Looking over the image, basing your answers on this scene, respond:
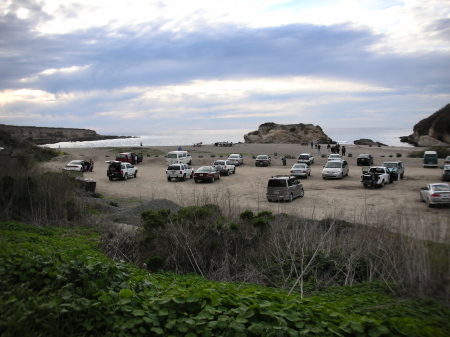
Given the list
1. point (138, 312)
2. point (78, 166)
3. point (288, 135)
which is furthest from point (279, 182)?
point (288, 135)

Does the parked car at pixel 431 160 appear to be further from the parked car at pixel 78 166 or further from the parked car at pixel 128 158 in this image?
the parked car at pixel 78 166

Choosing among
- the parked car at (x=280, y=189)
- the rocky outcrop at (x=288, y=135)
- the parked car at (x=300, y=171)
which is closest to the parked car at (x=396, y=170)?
the parked car at (x=300, y=171)

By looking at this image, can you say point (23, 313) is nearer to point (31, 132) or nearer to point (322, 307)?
point (322, 307)

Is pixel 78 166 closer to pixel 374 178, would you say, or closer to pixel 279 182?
pixel 279 182

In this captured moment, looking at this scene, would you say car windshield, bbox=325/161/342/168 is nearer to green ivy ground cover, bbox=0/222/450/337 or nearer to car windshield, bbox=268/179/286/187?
car windshield, bbox=268/179/286/187

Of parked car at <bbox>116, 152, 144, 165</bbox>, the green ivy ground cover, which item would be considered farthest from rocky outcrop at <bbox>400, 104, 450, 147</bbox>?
the green ivy ground cover

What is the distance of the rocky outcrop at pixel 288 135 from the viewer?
5399 inches

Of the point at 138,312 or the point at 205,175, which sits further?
the point at 205,175

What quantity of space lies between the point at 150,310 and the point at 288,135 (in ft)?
448

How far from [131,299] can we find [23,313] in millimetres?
1370

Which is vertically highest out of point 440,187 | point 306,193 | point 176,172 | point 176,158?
point 176,158

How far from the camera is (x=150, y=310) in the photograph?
5.23 m

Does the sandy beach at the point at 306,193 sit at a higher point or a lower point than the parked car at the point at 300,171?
lower

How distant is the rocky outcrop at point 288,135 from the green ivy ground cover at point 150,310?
12933 cm
